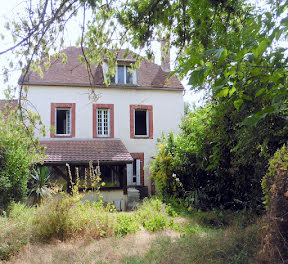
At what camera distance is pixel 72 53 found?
1830 cm

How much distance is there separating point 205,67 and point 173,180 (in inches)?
323

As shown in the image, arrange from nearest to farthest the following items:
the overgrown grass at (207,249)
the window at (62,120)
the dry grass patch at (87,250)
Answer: the overgrown grass at (207,249), the dry grass patch at (87,250), the window at (62,120)

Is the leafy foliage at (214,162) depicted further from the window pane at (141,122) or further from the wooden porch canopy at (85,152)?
the window pane at (141,122)

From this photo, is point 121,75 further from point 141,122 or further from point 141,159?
point 141,159

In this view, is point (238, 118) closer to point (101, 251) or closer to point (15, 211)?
point (101, 251)

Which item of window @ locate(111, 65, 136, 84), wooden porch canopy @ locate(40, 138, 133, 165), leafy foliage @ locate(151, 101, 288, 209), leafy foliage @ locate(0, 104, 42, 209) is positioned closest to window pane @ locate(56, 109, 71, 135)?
wooden porch canopy @ locate(40, 138, 133, 165)

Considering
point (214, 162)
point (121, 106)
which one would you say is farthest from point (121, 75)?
point (214, 162)

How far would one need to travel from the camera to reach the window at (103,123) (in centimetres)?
1661

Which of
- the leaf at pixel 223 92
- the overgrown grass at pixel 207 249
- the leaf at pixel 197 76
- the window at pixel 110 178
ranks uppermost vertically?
the leaf at pixel 197 76

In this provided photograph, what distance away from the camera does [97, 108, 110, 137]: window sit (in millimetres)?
16609

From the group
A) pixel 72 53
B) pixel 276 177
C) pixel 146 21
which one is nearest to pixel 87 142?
pixel 72 53

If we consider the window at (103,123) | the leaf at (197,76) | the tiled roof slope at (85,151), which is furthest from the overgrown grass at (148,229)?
the window at (103,123)

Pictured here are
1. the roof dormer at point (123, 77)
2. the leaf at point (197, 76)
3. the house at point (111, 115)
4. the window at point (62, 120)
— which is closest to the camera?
the leaf at point (197, 76)

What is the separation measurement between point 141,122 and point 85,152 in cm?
464
